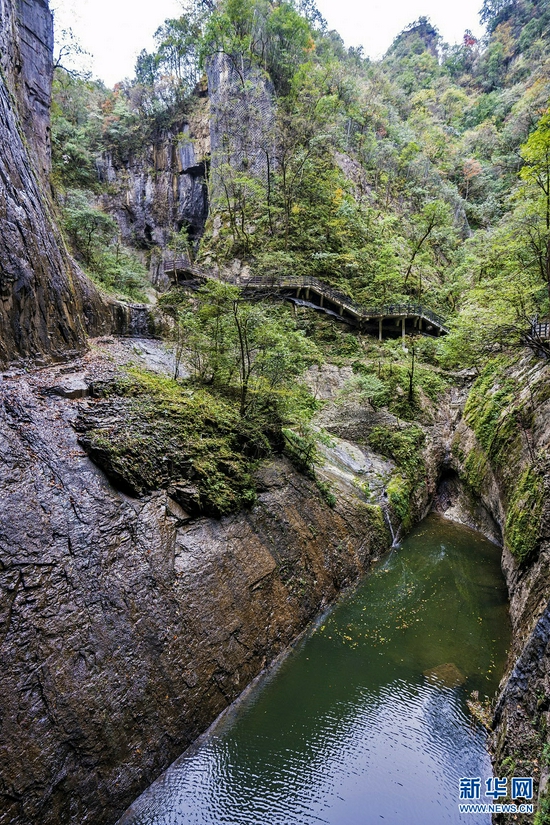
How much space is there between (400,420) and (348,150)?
24862 millimetres

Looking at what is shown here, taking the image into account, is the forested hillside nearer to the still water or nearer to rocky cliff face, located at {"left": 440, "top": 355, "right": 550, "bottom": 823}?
rocky cliff face, located at {"left": 440, "top": 355, "right": 550, "bottom": 823}

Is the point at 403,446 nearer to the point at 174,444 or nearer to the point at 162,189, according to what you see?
the point at 174,444

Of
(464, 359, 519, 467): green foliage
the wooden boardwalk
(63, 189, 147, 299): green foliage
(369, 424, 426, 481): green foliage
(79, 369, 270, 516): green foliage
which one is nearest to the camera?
(79, 369, 270, 516): green foliage

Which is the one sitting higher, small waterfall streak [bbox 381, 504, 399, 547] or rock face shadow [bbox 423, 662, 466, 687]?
small waterfall streak [bbox 381, 504, 399, 547]

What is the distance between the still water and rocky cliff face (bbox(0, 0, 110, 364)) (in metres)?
7.52

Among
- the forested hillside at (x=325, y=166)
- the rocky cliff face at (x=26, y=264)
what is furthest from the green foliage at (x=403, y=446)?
the rocky cliff face at (x=26, y=264)

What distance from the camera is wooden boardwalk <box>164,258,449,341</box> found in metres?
20.9

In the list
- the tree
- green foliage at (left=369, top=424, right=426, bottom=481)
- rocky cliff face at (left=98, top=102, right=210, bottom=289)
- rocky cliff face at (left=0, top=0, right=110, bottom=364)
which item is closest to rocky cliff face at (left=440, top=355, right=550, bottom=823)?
green foliage at (left=369, top=424, right=426, bottom=481)

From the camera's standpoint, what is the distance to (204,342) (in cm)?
1082

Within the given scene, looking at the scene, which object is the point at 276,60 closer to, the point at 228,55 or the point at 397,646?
the point at 228,55

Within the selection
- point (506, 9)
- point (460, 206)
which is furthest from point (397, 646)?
point (506, 9)

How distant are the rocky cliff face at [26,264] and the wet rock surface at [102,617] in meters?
0.98

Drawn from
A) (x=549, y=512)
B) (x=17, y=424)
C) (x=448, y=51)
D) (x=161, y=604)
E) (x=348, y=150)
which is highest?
(x=448, y=51)

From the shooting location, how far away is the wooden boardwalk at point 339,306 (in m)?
20.9
